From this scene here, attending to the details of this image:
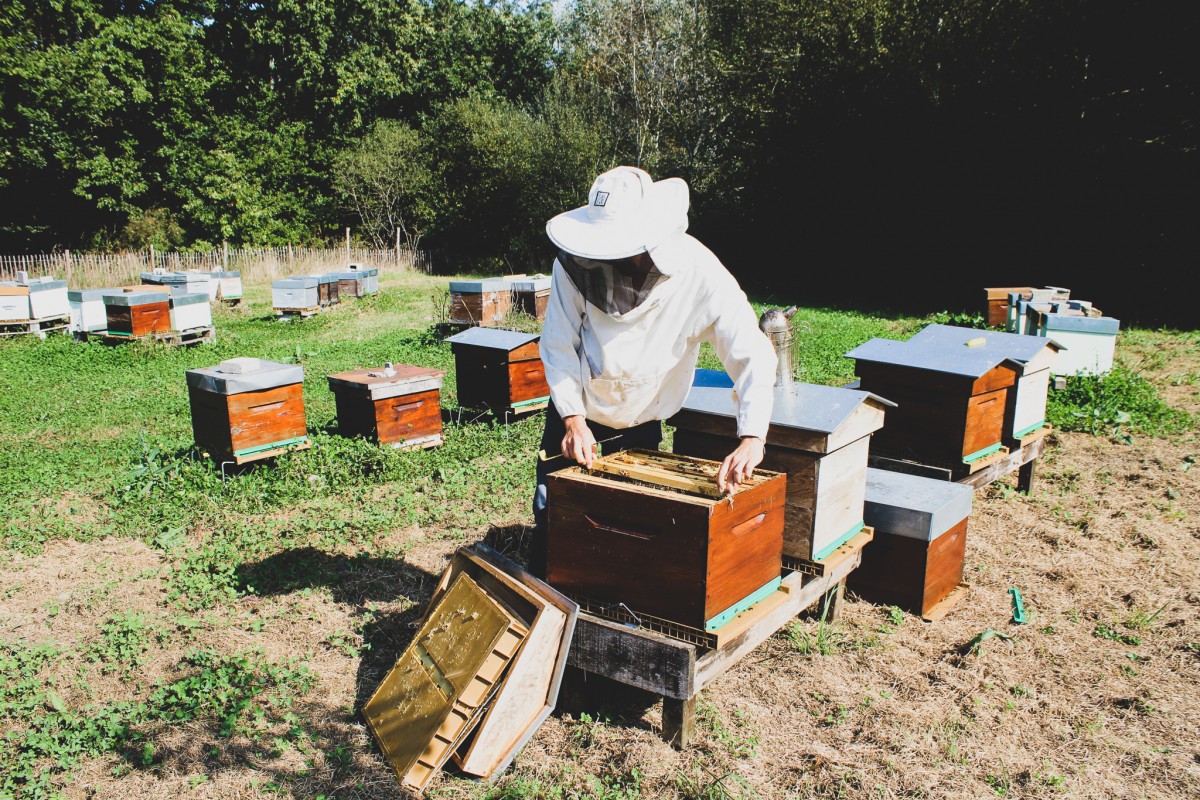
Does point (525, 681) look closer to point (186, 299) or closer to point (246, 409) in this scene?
point (246, 409)

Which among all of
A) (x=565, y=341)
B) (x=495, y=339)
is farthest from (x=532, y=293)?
(x=565, y=341)

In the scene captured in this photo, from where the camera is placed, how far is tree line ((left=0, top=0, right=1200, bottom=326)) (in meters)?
13.2

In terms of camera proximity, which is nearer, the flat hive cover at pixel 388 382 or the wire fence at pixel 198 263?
the flat hive cover at pixel 388 382

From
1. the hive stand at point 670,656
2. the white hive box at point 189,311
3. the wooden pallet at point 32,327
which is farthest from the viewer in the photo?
the wooden pallet at point 32,327

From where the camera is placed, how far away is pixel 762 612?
105 inches

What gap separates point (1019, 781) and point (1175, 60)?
1318cm

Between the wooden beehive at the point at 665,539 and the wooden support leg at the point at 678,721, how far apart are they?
358mm

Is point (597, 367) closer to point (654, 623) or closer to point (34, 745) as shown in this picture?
point (654, 623)

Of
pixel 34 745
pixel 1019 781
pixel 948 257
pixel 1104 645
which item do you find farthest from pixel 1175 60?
pixel 34 745

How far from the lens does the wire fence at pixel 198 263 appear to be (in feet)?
59.3

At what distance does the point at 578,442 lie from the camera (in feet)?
8.66

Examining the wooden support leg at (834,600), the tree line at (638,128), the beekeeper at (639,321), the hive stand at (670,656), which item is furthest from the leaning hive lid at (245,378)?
the tree line at (638,128)

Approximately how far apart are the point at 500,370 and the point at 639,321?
374 centimetres

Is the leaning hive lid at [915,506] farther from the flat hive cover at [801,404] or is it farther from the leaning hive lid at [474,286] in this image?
the leaning hive lid at [474,286]
